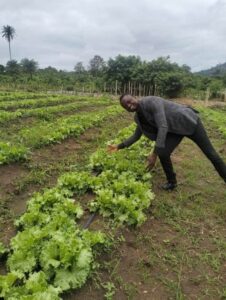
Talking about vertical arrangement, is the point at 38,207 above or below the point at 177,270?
above

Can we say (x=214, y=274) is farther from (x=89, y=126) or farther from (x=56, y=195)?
(x=89, y=126)

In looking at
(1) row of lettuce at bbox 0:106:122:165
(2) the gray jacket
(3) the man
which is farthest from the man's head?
(1) row of lettuce at bbox 0:106:122:165

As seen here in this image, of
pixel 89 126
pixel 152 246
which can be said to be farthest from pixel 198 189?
pixel 89 126

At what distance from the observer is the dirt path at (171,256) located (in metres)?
3.98

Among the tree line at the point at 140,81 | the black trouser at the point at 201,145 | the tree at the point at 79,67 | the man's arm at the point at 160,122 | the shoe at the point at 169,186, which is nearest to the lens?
the man's arm at the point at 160,122

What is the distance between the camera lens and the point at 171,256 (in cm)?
464

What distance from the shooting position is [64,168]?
7.92 metres

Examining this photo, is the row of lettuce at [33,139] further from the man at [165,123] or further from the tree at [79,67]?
the tree at [79,67]

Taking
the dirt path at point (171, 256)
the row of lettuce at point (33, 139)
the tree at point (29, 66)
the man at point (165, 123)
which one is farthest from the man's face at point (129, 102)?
the tree at point (29, 66)

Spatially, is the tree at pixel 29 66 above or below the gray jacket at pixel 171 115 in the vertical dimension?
below

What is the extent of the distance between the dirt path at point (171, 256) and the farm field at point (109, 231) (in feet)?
0.04

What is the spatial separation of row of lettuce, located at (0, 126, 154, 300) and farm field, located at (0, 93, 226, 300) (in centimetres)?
1

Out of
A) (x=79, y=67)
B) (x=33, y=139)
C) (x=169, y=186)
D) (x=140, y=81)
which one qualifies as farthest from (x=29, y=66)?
(x=169, y=186)

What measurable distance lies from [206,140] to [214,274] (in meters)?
2.40
